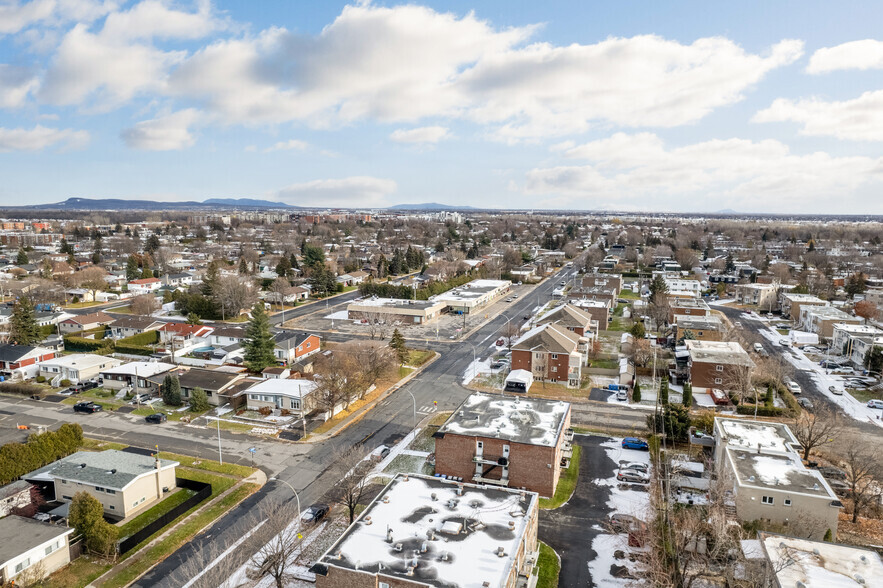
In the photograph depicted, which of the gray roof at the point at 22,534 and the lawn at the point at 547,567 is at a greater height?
the gray roof at the point at 22,534

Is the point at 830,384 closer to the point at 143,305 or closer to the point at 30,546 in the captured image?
the point at 30,546

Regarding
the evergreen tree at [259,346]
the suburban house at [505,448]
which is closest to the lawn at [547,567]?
the suburban house at [505,448]

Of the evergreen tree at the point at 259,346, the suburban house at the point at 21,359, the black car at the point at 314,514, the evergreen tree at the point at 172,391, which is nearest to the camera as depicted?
the black car at the point at 314,514

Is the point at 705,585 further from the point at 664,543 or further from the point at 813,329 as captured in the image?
the point at 813,329

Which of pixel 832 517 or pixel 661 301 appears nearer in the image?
pixel 832 517

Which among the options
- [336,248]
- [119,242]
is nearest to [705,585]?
[336,248]

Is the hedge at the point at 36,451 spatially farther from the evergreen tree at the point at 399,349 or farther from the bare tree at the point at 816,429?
the bare tree at the point at 816,429

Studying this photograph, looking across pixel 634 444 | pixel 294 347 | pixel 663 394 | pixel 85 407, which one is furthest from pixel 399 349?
pixel 85 407

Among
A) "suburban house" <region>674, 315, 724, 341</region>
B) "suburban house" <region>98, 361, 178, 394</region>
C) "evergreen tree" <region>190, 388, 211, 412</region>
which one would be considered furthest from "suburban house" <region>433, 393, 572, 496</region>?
"suburban house" <region>674, 315, 724, 341</region>
